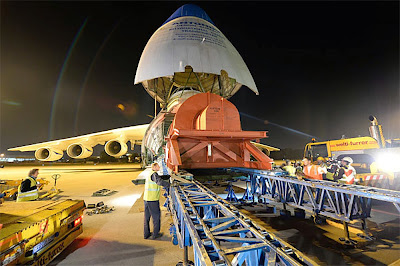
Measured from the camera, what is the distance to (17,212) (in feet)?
10.0

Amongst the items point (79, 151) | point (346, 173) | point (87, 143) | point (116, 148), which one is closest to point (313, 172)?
point (346, 173)

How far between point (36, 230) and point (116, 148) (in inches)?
558

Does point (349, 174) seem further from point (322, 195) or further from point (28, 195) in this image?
point (28, 195)

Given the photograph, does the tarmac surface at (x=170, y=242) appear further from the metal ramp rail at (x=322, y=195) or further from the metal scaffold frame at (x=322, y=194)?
the metal scaffold frame at (x=322, y=194)

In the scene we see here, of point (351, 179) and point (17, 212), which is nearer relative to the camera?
point (17, 212)

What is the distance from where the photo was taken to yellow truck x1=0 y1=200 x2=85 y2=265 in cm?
226

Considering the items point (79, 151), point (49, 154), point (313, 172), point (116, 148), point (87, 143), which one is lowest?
point (313, 172)

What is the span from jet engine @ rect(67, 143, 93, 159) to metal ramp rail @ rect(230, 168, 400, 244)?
47.3ft

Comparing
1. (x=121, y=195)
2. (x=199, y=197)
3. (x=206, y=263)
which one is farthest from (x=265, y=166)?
(x=121, y=195)

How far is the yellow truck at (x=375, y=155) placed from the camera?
7188 mm

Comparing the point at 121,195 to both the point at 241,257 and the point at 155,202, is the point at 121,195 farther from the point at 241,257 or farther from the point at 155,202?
the point at 241,257

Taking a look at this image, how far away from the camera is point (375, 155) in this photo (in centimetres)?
806

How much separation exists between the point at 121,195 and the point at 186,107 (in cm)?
544

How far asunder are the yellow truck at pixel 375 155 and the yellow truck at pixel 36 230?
936cm
